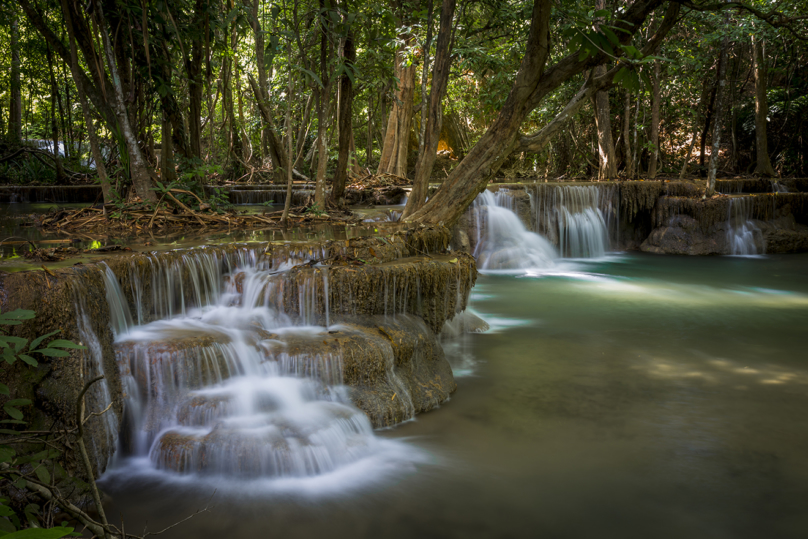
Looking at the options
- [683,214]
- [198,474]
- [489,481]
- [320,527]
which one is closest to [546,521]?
[489,481]

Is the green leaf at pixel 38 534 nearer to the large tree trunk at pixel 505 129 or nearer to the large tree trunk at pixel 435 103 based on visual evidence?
the large tree trunk at pixel 505 129

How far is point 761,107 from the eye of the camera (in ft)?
47.9

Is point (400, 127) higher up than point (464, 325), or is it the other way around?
point (400, 127)

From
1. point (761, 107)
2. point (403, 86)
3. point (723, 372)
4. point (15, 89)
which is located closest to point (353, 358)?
point (723, 372)

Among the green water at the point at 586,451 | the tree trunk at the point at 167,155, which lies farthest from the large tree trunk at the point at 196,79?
the green water at the point at 586,451

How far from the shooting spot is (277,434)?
3818 mm

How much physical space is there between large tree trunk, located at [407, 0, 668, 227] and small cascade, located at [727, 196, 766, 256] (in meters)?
7.57

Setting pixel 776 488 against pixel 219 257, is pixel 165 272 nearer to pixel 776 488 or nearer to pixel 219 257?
pixel 219 257

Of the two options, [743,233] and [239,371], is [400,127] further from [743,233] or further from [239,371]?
[239,371]

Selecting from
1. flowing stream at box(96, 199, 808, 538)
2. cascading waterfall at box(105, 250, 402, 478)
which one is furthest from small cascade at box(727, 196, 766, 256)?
cascading waterfall at box(105, 250, 402, 478)

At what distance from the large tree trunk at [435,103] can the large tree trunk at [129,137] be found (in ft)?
10.9

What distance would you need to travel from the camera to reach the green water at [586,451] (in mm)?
3293

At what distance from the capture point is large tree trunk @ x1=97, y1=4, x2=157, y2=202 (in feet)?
20.7

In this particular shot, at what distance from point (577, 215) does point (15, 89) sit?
1520 centimetres
